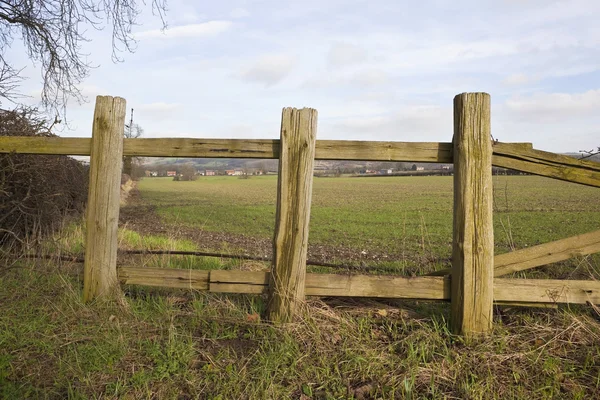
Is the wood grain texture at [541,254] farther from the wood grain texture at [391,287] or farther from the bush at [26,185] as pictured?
the bush at [26,185]

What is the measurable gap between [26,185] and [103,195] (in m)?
2.39

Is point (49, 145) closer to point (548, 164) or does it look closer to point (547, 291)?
point (548, 164)

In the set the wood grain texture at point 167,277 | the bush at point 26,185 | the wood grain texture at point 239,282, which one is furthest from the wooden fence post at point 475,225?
the bush at point 26,185

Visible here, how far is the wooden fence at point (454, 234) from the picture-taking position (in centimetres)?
362

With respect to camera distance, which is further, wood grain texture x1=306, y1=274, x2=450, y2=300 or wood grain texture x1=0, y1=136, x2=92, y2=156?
wood grain texture x1=0, y1=136, x2=92, y2=156

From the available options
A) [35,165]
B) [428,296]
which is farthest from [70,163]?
[428,296]

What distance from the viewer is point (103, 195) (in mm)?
4277

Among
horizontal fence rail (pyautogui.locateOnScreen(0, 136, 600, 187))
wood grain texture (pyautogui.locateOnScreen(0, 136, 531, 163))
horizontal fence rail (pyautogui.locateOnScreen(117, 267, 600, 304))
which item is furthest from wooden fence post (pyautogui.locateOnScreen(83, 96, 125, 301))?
horizontal fence rail (pyautogui.locateOnScreen(117, 267, 600, 304))

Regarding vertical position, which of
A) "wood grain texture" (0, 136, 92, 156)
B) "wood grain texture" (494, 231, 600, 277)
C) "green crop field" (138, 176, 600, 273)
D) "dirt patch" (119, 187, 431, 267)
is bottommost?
"dirt patch" (119, 187, 431, 267)

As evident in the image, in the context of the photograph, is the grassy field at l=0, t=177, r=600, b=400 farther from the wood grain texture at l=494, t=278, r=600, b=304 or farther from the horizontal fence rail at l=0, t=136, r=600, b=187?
the horizontal fence rail at l=0, t=136, r=600, b=187

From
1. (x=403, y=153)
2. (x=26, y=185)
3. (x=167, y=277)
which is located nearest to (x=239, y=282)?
(x=167, y=277)

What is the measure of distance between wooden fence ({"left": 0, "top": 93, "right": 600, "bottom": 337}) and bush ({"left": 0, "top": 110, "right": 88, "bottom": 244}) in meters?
2.63

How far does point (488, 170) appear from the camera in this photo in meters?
3.64

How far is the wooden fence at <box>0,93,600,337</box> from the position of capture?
362cm
